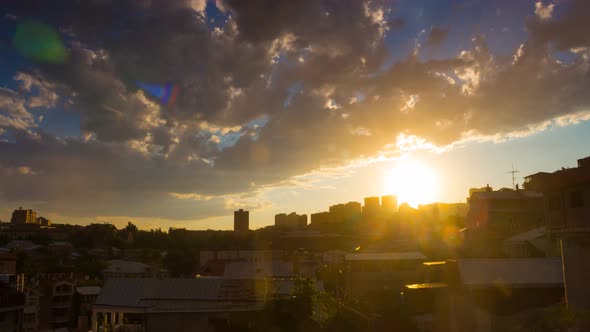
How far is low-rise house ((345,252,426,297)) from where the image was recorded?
47.4 metres

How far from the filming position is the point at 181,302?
27703 mm

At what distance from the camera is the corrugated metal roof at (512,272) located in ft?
96.2

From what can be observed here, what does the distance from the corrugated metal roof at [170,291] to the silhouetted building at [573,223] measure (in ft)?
54.5

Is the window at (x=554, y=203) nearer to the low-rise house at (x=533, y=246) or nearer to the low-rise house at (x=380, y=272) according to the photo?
the low-rise house at (x=533, y=246)

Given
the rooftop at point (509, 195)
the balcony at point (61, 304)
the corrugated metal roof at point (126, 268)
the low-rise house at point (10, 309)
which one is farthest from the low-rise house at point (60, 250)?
the low-rise house at point (10, 309)

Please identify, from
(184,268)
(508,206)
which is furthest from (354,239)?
(508,206)

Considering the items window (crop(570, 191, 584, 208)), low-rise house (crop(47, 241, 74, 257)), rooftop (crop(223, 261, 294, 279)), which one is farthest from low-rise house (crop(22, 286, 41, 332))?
low-rise house (crop(47, 241, 74, 257))

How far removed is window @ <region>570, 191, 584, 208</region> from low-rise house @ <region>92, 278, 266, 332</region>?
55.6 ft

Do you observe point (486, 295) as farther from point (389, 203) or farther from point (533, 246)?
point (389, 203)

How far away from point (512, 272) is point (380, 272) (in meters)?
18.3

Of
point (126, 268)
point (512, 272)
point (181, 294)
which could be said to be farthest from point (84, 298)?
point (512, 272)

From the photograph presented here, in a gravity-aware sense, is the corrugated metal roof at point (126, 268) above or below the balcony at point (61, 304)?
above

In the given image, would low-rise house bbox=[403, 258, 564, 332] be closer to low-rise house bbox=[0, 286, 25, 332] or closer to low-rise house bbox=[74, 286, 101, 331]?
low-rise house bbox=[0, 286, 25, 332]

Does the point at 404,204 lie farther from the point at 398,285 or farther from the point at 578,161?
the point at 578,161
